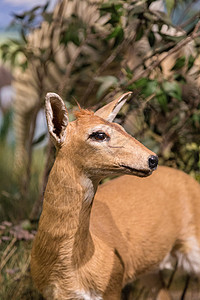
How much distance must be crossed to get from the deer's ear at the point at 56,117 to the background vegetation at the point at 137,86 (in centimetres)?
49

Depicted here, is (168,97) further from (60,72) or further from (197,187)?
(60,72)

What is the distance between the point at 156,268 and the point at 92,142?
79 cm

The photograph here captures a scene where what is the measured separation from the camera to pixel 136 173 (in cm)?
128

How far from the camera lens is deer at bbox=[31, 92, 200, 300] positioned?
1316 millimetres

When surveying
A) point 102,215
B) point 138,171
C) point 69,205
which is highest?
point 138,171

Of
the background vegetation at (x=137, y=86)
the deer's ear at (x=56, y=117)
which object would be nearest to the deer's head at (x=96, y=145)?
the deer's ear at (x=56, y=117)

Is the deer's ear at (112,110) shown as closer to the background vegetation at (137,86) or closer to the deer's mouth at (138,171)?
the deer's mouth at (138,171)

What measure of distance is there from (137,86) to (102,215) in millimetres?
531

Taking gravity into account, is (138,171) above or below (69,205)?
above

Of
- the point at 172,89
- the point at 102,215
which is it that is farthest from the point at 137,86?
the point at 102,215

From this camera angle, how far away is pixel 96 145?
4.32 ft

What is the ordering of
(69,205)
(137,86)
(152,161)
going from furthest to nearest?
1. (137,86)
2. (69,205)
3. (152,161)

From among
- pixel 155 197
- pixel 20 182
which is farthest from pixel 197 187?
pixel 20 182

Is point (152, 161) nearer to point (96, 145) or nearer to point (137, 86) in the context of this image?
point (96, 145)
